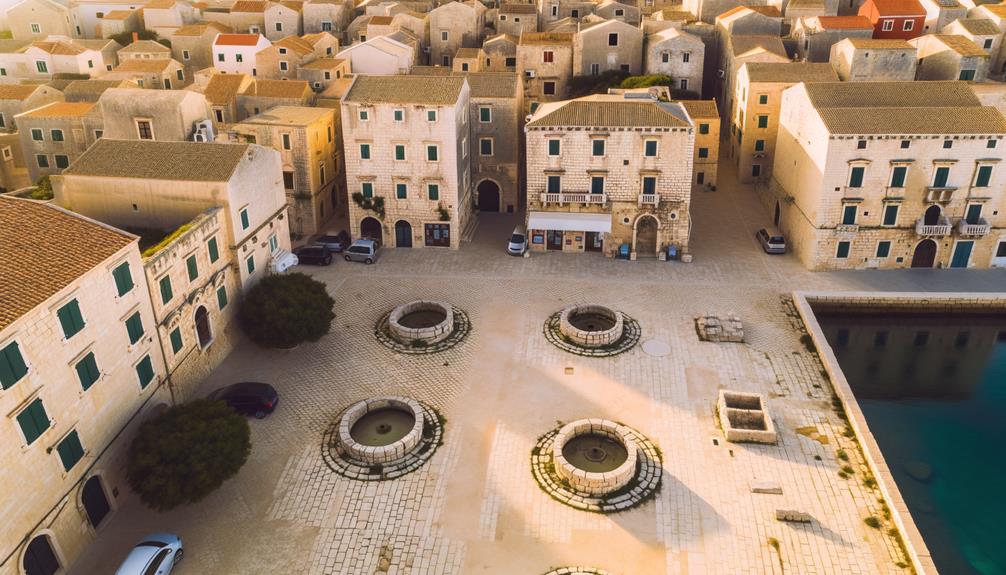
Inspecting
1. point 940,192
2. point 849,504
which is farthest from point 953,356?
point 849,504

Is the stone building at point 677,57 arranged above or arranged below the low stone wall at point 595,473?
above

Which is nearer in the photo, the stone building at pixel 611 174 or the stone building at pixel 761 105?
the stone building at pixel 611 174

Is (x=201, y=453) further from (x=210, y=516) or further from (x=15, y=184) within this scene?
(x=15, y=184)

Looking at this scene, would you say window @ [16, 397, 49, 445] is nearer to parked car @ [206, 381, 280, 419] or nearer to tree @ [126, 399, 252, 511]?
tree @ [126, 399, 252, 511]

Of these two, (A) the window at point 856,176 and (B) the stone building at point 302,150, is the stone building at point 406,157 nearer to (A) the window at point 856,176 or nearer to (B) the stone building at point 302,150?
(B) the stone building at point 302,150

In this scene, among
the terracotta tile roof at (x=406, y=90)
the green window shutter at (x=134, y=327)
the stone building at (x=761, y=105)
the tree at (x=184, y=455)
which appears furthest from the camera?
the stone building at (x=761, y=105)

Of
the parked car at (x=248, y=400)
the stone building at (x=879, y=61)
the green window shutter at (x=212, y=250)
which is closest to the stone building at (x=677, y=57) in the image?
the stone building at (x=879, y=61)

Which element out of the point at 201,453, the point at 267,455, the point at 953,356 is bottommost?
the point at 953,356

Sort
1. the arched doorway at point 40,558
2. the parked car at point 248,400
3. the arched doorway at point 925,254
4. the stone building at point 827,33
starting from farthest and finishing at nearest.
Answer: the stone building at point 827,33
the arched doorway at point 925,254
the parked car at point 248,400
the arched doorway at point 40,558

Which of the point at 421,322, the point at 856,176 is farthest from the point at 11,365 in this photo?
the point at 856,176
